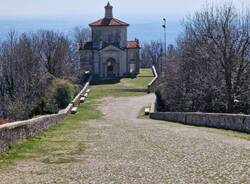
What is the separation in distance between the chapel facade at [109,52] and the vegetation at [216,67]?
36.0 m

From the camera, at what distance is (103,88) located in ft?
224

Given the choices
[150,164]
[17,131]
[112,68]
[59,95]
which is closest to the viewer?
[150,164]

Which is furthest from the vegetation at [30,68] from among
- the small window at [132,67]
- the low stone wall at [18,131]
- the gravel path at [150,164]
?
the gravel path at [150,164]

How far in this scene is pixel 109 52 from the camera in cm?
8375

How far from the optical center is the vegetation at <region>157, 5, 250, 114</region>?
40938mm

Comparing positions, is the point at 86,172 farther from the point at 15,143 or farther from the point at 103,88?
the point at 103,88

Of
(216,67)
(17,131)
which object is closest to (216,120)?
(17,131)

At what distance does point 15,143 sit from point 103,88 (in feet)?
171

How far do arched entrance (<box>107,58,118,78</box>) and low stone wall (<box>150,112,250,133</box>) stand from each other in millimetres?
50674

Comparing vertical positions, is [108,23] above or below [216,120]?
above

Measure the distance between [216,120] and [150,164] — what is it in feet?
39.2

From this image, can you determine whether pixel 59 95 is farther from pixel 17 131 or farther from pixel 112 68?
pixel 17 131

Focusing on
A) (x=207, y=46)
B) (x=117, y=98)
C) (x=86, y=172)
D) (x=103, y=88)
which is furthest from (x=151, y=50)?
(x=86, y=172)

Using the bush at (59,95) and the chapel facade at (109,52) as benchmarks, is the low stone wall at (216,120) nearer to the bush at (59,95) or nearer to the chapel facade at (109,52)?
the bush at (59,95)
